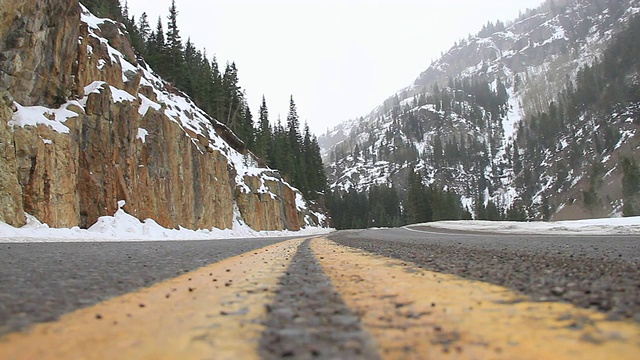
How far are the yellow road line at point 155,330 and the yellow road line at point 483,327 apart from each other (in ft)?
1.33

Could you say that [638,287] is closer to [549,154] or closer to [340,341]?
[340,341]

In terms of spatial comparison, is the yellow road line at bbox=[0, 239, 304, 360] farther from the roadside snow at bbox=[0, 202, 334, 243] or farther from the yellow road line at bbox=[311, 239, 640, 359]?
the roadside snow at bbox=[0, 202, 334, 243]

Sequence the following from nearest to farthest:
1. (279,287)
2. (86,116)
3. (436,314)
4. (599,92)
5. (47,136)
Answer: (436,314) < (279,287) < (47,136) < (86,116) < (599,92)

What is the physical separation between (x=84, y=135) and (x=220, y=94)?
34.1m

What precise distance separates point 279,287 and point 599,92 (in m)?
179

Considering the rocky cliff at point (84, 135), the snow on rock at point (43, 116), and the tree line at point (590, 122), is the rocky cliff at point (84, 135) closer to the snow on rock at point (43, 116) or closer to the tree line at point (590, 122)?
the snow on rock at point (43, 116)

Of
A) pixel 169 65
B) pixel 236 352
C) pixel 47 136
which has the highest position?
pixel 169 65

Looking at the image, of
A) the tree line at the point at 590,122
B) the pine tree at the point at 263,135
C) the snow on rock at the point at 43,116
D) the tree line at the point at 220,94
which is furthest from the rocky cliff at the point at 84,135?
the tree line at the point at 590,122

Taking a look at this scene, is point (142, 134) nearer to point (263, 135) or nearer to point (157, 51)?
point (157, 51)

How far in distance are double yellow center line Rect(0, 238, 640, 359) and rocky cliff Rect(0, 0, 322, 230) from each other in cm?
1217

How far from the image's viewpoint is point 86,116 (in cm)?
1543

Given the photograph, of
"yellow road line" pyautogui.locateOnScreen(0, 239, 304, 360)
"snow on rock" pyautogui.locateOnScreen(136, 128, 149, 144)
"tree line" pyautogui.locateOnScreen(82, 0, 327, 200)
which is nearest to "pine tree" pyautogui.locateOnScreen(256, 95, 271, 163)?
"tree line" pyautogui.locateOnScreen(82, 0, 327, 200)

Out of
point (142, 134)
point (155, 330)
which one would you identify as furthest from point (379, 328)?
point (142, 134)

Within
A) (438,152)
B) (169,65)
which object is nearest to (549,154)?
(438,152)
